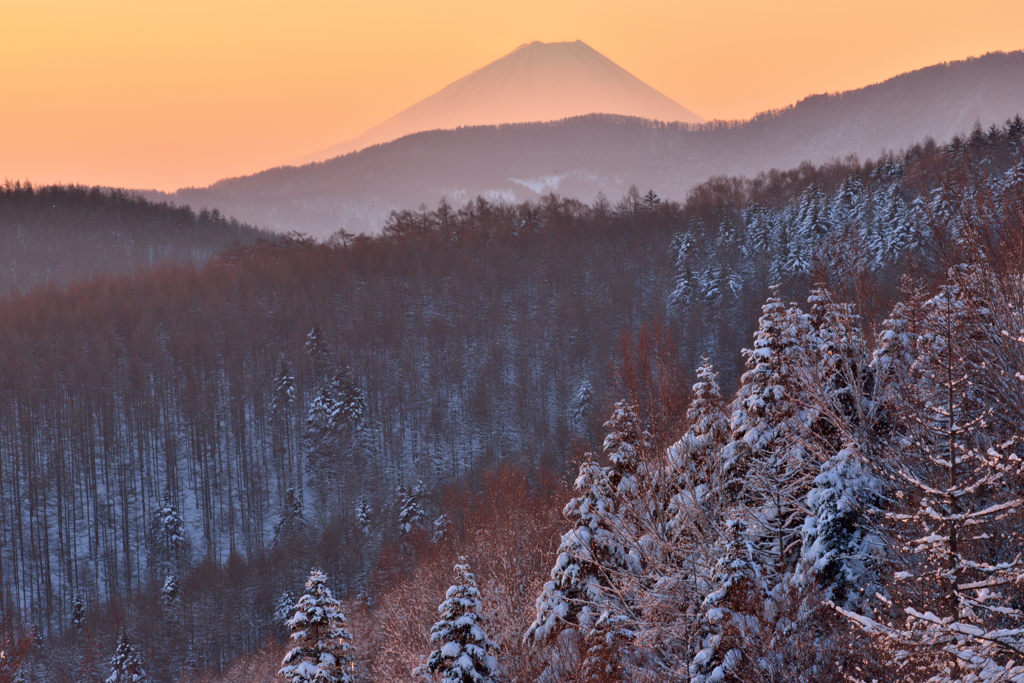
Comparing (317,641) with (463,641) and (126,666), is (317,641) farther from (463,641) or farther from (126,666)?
(126,666)

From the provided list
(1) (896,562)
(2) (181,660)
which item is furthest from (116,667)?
(1) (896,562)

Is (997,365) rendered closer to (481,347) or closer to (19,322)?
(481,347)

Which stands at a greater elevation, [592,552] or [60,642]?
[592,552]

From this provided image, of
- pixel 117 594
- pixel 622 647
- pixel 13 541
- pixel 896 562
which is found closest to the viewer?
pixel 896 562

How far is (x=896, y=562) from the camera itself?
11.4m

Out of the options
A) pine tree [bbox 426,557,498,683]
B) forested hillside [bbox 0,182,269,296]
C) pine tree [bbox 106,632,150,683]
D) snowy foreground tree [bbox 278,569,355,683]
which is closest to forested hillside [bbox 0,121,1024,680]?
pine tree [bbox 426,557,498,683]

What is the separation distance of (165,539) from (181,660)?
59.7 feet

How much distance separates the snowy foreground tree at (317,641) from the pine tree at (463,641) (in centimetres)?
422

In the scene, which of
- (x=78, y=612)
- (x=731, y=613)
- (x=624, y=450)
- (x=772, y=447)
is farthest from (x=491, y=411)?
(x=731, y=613)

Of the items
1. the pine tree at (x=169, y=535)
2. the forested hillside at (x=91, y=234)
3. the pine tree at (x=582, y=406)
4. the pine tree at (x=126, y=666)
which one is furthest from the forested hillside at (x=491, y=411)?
the forested hillside at (x=91, y=234)

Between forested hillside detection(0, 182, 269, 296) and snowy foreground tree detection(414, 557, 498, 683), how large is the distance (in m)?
120

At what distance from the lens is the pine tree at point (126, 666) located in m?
40.2

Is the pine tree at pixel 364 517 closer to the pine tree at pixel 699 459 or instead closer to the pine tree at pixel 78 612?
the pine tree at pixel 78 612

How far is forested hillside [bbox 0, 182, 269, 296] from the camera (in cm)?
14062
